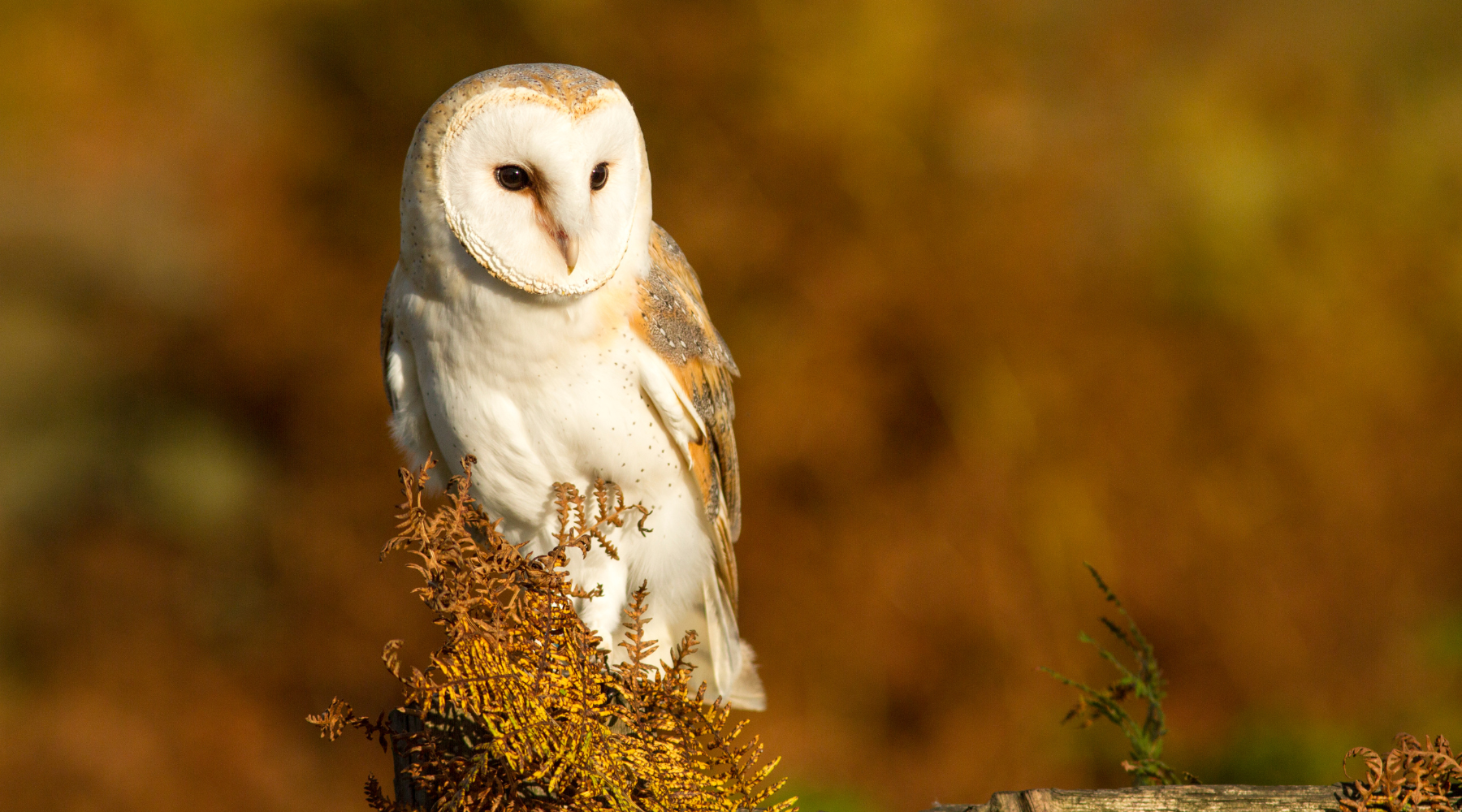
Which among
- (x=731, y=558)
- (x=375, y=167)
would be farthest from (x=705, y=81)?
(x=731, y=558)

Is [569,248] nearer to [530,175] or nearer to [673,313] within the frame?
[530,175]

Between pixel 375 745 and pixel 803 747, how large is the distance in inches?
50.5

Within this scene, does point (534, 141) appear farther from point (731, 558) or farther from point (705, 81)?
point (705, 81)

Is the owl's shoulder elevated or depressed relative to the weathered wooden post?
elevated

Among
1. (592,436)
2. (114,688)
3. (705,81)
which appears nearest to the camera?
(592,436)

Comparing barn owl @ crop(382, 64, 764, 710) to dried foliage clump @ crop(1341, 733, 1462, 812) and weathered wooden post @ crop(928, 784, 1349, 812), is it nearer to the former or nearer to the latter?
weathered wooden post @ crop(928, 784, 1349, 812)

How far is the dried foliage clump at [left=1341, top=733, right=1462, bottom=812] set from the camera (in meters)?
0.96

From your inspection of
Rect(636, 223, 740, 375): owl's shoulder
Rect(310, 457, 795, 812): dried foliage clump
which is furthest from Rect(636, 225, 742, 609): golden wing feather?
Rect(310, 457, 795, 812): dried foliage clump

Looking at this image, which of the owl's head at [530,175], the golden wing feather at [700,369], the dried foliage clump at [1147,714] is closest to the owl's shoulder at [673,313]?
the golden wing feather at [700,369]

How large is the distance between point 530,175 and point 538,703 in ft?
1.83

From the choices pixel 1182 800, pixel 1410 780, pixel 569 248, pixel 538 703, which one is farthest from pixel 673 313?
pixel 1410 780

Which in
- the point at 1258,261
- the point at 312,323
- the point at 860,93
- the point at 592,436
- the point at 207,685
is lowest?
the point at 592,436

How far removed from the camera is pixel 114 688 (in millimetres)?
2953

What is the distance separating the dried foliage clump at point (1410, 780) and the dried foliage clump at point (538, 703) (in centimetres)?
57
